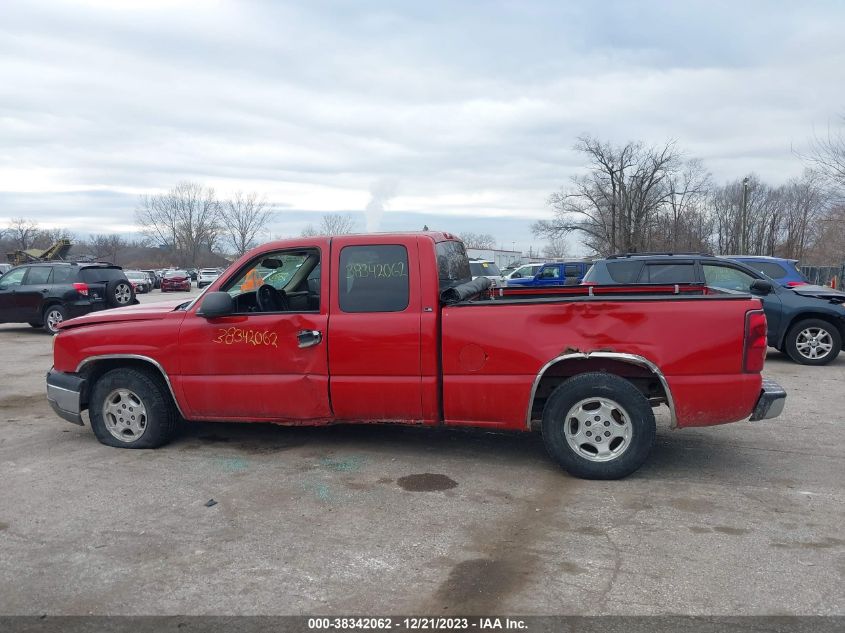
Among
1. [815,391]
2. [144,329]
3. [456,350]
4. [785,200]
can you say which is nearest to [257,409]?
[144,329]

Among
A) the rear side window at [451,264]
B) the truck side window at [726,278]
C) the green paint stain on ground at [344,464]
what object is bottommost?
the green paint stain on ground at [344,464]

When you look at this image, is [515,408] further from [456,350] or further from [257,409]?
[257,409]

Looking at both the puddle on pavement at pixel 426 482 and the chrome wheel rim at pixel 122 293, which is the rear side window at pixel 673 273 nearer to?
the puddle on pavement at pixel 426 482

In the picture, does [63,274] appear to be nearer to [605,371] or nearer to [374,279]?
[374,279]

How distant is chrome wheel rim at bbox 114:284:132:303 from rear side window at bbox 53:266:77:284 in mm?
958

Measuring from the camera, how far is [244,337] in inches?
225

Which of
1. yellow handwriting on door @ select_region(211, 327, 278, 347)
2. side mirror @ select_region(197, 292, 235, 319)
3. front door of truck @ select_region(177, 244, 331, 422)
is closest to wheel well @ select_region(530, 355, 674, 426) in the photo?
front door of truck @ select_region(177, 244, 331, 422)

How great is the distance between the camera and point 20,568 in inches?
151

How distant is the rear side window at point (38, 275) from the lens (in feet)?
51.9

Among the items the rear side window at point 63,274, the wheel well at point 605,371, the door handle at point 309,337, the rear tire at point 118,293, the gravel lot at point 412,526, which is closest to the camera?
the gravel lot at point 412,526

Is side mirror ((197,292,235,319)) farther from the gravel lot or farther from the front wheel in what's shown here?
the front wheel

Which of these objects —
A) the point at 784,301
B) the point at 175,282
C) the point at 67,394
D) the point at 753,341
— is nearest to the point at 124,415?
the point at 67,394

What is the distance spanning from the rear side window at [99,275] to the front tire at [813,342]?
14.2 meters

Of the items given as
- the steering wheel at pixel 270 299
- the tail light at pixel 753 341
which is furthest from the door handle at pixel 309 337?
the tail light at pixel 753 341
